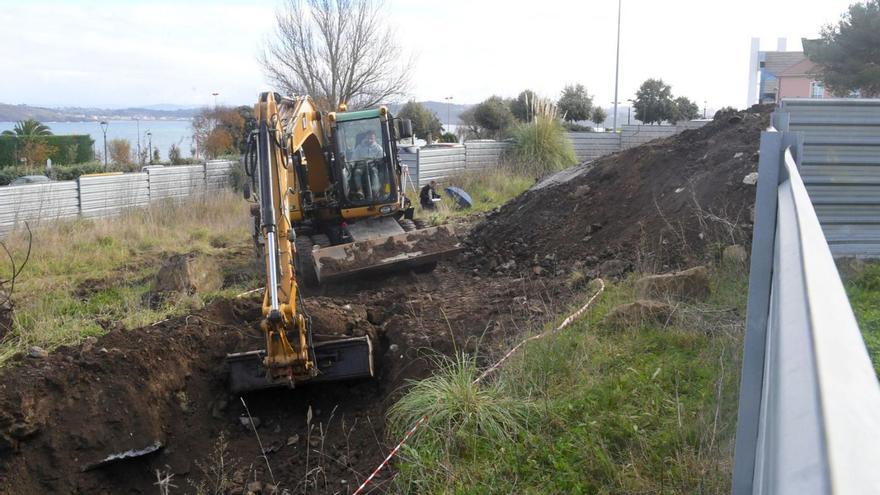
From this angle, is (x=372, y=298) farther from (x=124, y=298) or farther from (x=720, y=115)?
(x=720, y=115)

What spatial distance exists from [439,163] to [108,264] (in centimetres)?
1135

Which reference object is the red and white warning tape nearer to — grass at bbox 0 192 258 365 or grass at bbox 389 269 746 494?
grass at bbox 389 269 746 494

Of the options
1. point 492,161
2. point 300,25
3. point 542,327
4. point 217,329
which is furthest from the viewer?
point 300,25

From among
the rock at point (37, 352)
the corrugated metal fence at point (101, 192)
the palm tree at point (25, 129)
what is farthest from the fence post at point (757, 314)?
the palm tree at point (25, 129)

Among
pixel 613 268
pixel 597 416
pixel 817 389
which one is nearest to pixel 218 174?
pixel 613 268

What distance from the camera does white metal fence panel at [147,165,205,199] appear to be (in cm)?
1920

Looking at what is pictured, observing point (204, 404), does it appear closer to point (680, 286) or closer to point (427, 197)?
point (680, 286)

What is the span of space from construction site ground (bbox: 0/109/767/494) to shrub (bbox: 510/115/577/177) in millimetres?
11895

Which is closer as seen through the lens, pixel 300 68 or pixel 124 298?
pixel 124 298

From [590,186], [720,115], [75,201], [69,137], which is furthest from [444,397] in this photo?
[69,137]

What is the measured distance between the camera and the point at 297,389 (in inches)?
307

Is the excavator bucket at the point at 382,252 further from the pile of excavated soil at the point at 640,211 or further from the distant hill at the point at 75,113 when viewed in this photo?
the distant hill at the point at 75,113

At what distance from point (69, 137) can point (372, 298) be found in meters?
28.2

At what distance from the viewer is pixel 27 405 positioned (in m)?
6.82
